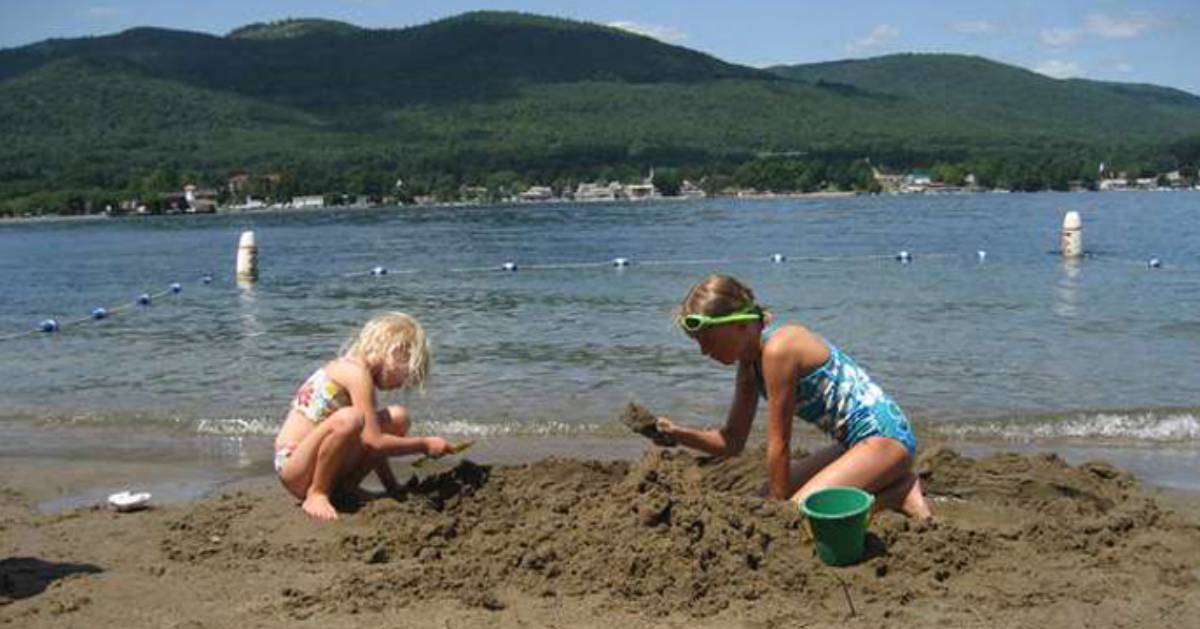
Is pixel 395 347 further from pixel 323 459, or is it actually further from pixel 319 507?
pixel 319 507

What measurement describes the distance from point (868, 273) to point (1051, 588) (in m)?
22.5

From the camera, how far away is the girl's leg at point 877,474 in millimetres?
6078

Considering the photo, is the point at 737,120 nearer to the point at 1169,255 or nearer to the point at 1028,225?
the point at 1028,225

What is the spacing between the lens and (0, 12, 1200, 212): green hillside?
129875mm

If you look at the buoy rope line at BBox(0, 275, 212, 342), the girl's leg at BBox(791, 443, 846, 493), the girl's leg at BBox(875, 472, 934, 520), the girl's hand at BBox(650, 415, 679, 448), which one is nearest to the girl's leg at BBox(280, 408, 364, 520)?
the girl's hand at BBox(650, 415, 679, 448)

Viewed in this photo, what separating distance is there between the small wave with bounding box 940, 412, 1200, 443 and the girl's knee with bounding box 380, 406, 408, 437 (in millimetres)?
4615

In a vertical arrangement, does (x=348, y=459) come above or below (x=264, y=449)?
above

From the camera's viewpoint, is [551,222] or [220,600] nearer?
[220,600]

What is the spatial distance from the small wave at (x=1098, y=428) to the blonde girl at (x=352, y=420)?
15.7ft

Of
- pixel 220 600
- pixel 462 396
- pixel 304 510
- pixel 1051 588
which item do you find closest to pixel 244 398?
pixel 462 396

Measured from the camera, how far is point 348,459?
6621mm

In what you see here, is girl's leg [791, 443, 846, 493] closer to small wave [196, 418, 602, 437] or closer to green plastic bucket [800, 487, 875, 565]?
green plastic bucket [800, 487, 875, 565]

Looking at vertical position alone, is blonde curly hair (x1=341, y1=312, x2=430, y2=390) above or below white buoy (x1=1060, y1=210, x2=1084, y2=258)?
above

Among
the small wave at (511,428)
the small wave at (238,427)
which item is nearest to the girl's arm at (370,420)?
the small wave at (511,428)
